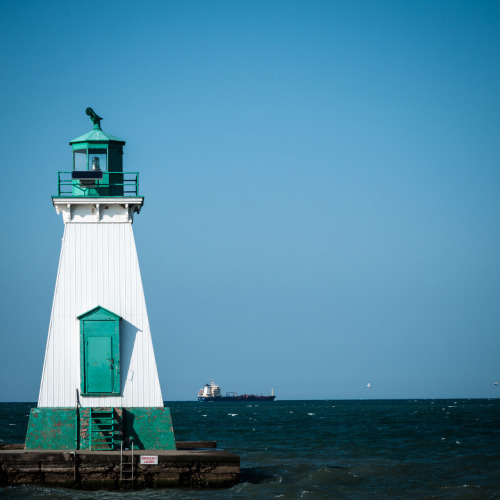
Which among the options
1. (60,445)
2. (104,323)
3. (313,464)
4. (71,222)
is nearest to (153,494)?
(60,445)

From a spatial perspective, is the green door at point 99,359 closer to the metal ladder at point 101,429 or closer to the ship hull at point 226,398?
the metal ladder at point 101,429

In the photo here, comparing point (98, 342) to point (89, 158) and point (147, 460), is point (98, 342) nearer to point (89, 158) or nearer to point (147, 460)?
point (147, 460)

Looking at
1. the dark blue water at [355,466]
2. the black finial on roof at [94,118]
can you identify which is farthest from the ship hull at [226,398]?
the black finial on roof at [94,118]

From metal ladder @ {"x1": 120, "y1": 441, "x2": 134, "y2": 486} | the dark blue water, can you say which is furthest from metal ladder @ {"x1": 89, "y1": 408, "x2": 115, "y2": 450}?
the dark blue water

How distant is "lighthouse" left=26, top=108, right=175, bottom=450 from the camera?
21188mm

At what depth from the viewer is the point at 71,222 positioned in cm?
2209

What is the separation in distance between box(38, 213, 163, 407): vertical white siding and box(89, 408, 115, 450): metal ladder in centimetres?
24

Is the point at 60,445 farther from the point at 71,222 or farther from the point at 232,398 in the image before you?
the point at 232,398

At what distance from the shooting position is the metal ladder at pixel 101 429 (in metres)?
21.1

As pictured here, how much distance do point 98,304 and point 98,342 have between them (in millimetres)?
1008

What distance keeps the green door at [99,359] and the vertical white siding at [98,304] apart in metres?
0.27

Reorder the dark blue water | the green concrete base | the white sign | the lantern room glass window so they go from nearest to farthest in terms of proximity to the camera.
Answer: the white sign < the green concrete base < the dark blue water < the lantern room glass window

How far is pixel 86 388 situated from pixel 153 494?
332 cm

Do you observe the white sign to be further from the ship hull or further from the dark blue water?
the ship hull
